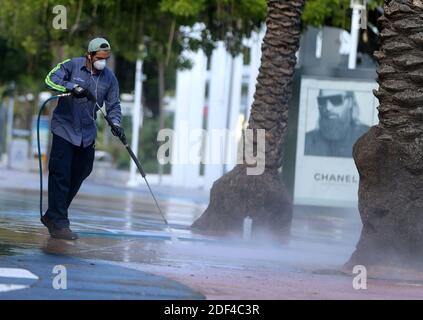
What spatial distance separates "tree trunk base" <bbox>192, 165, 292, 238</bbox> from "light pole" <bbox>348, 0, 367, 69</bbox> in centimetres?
643

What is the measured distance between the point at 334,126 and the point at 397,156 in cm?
950

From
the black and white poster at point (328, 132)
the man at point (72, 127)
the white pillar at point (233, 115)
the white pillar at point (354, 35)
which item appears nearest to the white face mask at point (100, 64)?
the man at point (72, 127)

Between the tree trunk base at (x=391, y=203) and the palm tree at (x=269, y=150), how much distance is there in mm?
3184

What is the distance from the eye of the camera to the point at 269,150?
12.8 meters

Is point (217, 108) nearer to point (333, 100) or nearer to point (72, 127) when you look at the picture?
point (333, 100)

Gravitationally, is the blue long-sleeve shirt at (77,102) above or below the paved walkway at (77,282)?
above

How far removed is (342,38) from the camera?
76.8ft

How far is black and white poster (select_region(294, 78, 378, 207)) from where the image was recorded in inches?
730

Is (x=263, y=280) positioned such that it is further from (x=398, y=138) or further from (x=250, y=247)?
(x=250, y=247)

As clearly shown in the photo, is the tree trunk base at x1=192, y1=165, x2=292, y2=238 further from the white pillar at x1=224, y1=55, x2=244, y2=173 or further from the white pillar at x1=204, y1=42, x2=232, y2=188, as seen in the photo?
the white pillar at x1=224, y1=55, x2=244, y2=173

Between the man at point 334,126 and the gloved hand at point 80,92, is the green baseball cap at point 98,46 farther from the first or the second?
the man at point 334,126

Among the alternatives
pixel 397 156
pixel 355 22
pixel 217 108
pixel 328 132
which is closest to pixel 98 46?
pixel 397 156

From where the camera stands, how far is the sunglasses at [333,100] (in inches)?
731

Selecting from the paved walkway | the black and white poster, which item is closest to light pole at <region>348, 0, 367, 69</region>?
the black and white poster
